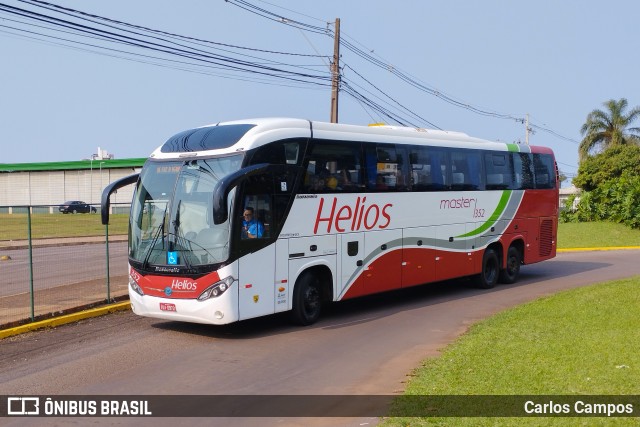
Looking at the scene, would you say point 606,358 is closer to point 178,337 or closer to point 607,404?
point 607,404

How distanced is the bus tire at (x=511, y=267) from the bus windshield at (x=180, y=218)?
10276mm

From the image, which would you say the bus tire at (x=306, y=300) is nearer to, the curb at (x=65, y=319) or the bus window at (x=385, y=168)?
the bus window at (x=385, y=168)

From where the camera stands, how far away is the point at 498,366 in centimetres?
869

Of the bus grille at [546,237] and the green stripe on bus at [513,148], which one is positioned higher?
the green stripe on bus at [513,148]

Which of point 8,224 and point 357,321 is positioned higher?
point 8,224

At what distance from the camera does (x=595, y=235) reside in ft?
113

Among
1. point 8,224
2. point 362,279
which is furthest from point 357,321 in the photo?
point 8,224

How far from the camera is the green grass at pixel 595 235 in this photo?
106 feet

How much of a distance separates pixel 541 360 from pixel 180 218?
5.87 meters

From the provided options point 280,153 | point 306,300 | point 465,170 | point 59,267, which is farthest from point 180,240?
point 465,170

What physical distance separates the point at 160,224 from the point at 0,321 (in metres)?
3.56

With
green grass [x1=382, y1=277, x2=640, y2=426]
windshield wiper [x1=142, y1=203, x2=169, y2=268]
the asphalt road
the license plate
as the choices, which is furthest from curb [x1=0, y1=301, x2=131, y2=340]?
green grass [x1=382, y1=277, x2=640, y2=426]

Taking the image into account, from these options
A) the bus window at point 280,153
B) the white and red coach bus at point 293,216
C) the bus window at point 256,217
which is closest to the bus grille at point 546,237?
the white and red coach bus at point 293,216

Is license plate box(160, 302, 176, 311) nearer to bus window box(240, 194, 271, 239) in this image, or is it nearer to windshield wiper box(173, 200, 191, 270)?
windshield wiper box(173, 200, 191, 270)
